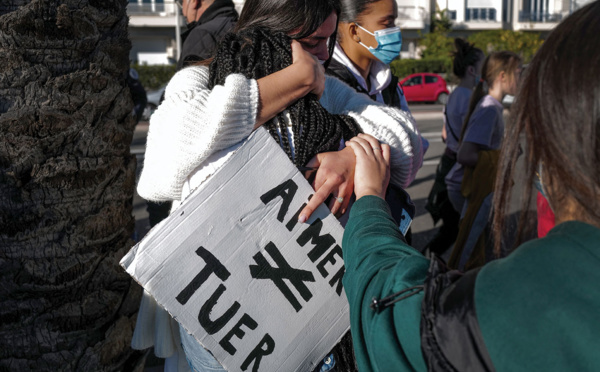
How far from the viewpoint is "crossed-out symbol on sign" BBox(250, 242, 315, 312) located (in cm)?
148

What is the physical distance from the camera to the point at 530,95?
1.08 meters

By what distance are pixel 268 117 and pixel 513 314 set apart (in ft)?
2.75

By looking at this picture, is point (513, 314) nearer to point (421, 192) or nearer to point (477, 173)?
point (477, 173)

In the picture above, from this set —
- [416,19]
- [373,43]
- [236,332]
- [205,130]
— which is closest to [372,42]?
[373,43]

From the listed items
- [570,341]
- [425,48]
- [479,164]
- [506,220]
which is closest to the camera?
[570,341]

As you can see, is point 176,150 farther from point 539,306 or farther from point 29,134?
point 539,306

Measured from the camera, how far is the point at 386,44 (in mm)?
2965

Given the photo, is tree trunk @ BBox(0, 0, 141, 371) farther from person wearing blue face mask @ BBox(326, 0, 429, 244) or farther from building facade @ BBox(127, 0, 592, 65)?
building facade @ BBox(127, 0, 592, 65)

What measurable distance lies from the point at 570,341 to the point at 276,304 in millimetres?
746

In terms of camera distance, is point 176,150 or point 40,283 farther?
point 40,283

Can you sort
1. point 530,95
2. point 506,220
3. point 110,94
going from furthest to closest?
point 110,94
point 506,220
point 530,95

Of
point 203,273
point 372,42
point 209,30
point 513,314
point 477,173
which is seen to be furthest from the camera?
point 477,173

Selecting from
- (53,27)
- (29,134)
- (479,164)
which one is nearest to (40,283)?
(29,134)

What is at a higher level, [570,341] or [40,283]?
[570,341]
